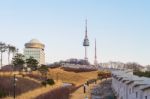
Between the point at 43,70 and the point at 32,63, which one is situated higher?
the point at 32,63

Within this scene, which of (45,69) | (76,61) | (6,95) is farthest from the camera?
(76,61)

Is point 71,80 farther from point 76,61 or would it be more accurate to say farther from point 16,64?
point 76,61

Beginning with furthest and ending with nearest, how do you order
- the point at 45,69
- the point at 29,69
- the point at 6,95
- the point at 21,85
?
the point at 29,69, the point at 45,69, the point at 21,85, the point at 6,95

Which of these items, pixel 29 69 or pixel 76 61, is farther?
pixel 76 61

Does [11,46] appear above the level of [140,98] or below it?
above

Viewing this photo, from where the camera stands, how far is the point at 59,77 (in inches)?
4161

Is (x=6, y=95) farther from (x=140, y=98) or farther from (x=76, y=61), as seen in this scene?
(x=76, y=61)

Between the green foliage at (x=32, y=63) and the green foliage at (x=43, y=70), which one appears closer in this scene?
the green foliage at (x=43, y=70)

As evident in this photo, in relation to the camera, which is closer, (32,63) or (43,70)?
(43,70)

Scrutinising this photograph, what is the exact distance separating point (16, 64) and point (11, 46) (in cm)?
1125

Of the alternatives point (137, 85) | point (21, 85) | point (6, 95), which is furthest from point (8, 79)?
point (137, 85)

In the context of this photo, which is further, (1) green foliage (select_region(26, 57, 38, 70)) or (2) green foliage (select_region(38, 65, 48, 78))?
(1) green foliage (select_region(26, 57, 38, 70))

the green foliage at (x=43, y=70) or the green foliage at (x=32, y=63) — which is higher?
the green foliage at (x=32, y=63)

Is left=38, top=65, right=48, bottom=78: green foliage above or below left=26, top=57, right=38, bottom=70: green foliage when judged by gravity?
below
